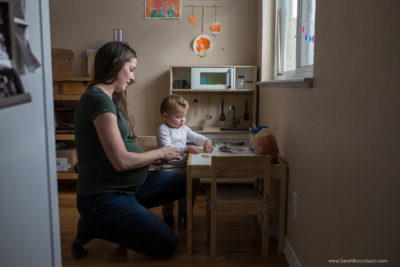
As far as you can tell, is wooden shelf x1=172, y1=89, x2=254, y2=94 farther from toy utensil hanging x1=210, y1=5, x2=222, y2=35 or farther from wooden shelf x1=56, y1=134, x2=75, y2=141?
wooden shelf x1=56, y1=134, x2=75, y2=141

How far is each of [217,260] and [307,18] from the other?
5.40 feet

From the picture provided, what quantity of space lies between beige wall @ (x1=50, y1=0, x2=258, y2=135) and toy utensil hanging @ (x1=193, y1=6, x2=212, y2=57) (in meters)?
0.05

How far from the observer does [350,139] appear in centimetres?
125

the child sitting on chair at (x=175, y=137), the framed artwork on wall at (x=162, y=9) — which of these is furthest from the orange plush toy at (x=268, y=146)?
the framed artwork on wall at (x=162, y=9)

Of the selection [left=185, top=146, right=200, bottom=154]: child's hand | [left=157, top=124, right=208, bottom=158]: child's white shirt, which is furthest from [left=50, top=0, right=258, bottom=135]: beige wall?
[left=185, top=146, right=200, bottom=154]: child's hand

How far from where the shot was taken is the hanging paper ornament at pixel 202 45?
13.1ft

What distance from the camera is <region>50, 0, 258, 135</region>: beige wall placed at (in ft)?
13.0

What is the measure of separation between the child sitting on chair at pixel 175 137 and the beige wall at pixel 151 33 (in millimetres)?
1491

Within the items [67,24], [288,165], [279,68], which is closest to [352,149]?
[288,165]

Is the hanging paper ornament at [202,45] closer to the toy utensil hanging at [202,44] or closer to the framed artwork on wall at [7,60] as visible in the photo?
the toy utensil hanging at [202,44]

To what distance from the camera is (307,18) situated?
2.28m

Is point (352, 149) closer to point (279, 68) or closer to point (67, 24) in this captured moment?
point (279, 68)

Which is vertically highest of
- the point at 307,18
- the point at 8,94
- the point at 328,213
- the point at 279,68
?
the point at 307,18

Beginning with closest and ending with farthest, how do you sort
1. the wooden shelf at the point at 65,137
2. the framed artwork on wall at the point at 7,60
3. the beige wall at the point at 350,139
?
the framed artwork on wall at the point at 7,60 → the beige wall at the point at 350,139 → the wooden shelf at the point at 65,137
